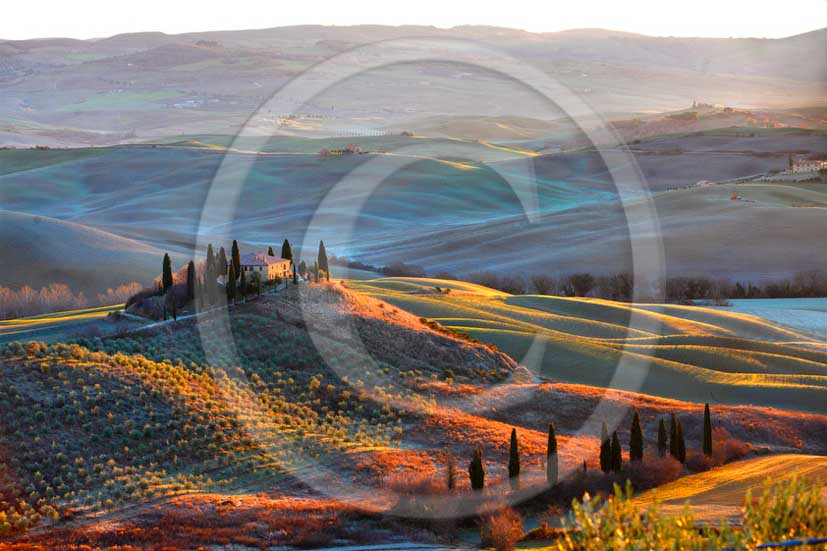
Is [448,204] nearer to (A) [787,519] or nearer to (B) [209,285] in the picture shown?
(B) [209,285]

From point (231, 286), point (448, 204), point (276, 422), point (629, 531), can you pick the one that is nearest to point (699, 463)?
point (276, 422)

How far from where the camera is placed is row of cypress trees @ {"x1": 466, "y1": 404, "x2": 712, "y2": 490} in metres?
26.6

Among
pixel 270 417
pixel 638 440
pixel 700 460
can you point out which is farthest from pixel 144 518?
pixel 700 460

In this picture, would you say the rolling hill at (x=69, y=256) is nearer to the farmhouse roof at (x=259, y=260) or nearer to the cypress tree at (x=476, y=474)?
the farmhouse roof at (x=259, y=260)

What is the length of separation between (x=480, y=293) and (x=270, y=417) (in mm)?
32892

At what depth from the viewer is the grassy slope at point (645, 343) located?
41781 millimetres

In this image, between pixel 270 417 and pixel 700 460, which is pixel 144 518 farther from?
pixel 700 460

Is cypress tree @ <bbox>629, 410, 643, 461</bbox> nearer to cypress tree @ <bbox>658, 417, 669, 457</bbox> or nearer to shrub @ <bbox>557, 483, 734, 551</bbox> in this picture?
cypress tree @ <bbox>658, 417, 669, 457</bbox>

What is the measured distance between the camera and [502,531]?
23.0 m

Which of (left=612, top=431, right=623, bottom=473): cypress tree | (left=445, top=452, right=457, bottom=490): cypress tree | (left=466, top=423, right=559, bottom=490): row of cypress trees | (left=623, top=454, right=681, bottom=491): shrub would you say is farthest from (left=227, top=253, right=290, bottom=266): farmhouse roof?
(left=623, top=454, right=681, bottom=491): shrub

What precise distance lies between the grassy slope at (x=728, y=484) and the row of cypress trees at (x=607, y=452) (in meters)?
1.19

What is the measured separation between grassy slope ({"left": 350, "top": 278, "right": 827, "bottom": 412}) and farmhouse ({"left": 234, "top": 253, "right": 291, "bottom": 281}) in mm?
9262

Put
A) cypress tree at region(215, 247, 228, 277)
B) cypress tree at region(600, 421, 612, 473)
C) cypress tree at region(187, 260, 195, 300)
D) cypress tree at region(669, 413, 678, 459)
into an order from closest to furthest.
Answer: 1. cypress tree at region(600, 421, 612, 473)
2. cypress tree at region(669, 413, 678, 459)
3. cypress tree at region(187, 260, 195, 300)
4. cypress tree at region(215, 247, 228, 277)

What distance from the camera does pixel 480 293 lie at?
6384 cm
